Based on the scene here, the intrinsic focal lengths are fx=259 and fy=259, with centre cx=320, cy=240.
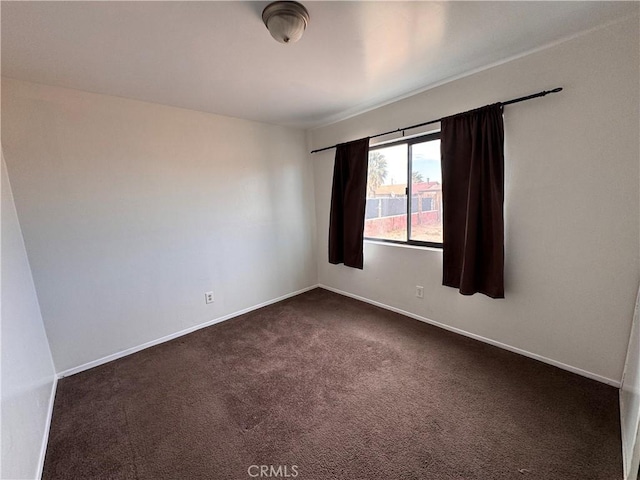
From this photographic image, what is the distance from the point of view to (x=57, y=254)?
6.72 ft

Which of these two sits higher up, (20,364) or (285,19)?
(285,19)

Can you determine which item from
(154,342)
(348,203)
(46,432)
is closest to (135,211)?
(154,342)

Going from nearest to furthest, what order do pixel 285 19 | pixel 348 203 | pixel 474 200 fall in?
pixel 285 19 → pixel 474 200 → pixel 348 203

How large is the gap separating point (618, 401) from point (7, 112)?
4.49 metres

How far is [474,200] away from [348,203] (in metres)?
1.45

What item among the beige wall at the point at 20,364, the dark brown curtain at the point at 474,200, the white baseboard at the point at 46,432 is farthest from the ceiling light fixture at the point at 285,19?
the white baseboard at the point at 46,432

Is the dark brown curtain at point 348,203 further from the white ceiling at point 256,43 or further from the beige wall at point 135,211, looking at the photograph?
the white ceiling at point 256,43

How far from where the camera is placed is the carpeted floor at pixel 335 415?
1.32 metres

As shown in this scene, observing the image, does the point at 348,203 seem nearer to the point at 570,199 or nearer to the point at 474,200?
the point at 474,200

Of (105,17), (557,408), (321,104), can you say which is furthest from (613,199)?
(105,17)

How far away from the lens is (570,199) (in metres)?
1.79

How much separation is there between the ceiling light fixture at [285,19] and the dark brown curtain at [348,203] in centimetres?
166

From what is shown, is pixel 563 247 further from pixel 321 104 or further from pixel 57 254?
pixel 57 254

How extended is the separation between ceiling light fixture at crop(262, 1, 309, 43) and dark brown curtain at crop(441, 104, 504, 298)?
1504 mm
